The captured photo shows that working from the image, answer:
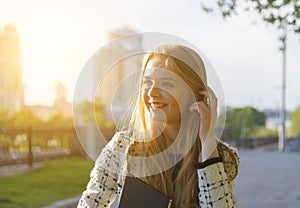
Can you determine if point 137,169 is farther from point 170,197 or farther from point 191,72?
point 191,72

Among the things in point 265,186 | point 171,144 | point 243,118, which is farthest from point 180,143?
point 243,118

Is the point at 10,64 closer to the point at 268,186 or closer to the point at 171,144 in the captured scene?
the point at 268,186

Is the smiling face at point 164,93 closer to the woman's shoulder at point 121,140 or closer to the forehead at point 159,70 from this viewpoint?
the forehead at point 159,70

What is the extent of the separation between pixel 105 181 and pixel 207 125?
12.6 inches

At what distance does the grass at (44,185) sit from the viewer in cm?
805

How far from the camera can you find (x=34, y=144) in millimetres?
14211

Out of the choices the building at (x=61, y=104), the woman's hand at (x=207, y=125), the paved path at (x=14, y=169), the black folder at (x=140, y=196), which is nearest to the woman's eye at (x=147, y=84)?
the woman's hand at (x=207, y=125)

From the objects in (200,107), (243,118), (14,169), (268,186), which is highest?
(200,107)

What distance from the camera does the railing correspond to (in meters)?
13.0

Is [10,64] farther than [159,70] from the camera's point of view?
Yes

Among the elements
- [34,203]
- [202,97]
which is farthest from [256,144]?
[202,97]

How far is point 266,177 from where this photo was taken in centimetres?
1367

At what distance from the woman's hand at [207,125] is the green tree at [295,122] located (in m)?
34.4

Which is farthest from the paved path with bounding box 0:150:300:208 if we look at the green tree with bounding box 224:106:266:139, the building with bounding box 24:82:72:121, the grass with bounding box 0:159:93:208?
the building with bounding box 24:82:72:121
